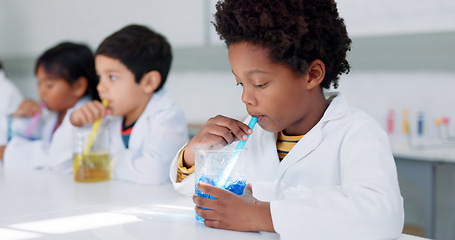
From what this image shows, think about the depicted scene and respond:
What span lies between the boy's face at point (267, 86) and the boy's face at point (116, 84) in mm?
734

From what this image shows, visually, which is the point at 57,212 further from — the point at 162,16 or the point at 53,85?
the point at 162,16

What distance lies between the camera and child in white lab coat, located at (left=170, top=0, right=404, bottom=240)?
0.79 meters

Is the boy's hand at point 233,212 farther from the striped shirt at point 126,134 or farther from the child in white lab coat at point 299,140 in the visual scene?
the striped shirt at point 126,134

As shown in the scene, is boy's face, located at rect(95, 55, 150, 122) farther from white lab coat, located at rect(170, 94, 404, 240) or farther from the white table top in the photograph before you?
white lab coat, located at rect(170, 94, 404, 240)

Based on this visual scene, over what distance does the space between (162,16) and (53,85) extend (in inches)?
64.4

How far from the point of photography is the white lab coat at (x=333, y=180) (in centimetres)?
78

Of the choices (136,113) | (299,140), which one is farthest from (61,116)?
(299,140)

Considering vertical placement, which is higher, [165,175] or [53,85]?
[53,85]

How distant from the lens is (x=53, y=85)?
6.77 feet

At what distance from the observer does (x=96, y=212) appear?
3.26ft

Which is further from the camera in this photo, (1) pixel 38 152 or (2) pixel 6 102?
(2) pixel 6 102

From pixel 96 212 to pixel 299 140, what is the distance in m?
→ 0.40

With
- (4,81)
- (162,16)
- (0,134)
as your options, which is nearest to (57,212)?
(0,134)

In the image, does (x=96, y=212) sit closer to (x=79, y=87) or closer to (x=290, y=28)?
(x=290, y=28)
